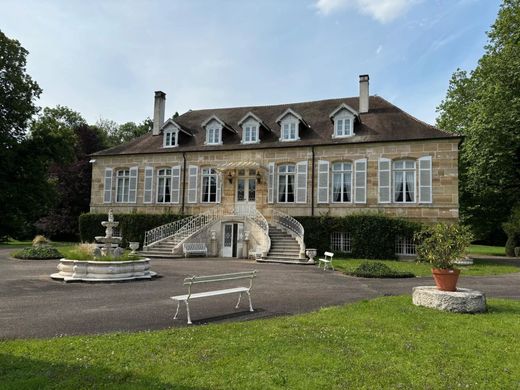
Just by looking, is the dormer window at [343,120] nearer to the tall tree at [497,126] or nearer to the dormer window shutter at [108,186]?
the tall tree at [497,126]

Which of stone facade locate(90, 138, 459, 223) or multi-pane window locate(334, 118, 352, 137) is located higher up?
multi-pane window locate(334, 118, 352, 137)

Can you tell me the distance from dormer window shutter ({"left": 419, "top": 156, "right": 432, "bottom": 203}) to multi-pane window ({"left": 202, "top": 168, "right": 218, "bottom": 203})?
11481 mm

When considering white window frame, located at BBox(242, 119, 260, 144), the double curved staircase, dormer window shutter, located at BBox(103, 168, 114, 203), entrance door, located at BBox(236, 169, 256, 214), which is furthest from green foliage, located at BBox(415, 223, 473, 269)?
dormer window shutter, located at BBox(103, 168, 114, 203)

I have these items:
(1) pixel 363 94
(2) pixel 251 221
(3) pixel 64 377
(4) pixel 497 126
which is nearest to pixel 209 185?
(2) pixel 251 221

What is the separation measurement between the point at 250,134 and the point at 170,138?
5.49 meters

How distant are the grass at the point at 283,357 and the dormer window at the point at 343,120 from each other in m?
16.4

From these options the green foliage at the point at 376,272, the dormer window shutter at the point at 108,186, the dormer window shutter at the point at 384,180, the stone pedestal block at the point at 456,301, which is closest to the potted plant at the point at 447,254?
the stone pedestal block at the point at 456,301

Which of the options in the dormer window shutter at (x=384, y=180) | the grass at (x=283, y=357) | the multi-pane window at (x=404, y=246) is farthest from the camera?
the dormer window shutter at (x=384, y=180)

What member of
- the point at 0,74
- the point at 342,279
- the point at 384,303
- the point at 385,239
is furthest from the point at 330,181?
the point at 0,74

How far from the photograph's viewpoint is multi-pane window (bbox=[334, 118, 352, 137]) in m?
21.9

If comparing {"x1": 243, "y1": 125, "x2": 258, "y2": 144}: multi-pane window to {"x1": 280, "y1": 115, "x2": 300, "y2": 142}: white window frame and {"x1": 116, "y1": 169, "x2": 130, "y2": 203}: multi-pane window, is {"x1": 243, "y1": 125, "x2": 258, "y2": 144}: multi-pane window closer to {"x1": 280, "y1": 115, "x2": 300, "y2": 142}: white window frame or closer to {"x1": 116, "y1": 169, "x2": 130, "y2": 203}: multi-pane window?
{"x1": 280, "y1": 115, "x2": 300, "y2": 142}: white window frame

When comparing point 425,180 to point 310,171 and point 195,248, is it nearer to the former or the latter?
point 310,171

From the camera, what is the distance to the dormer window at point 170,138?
25420mm

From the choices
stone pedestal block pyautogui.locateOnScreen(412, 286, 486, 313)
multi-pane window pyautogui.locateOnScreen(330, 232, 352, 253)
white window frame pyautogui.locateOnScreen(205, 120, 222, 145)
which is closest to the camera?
stone pedestal block pyautogui.locateOnScreen(412, 286, 486, 313)
